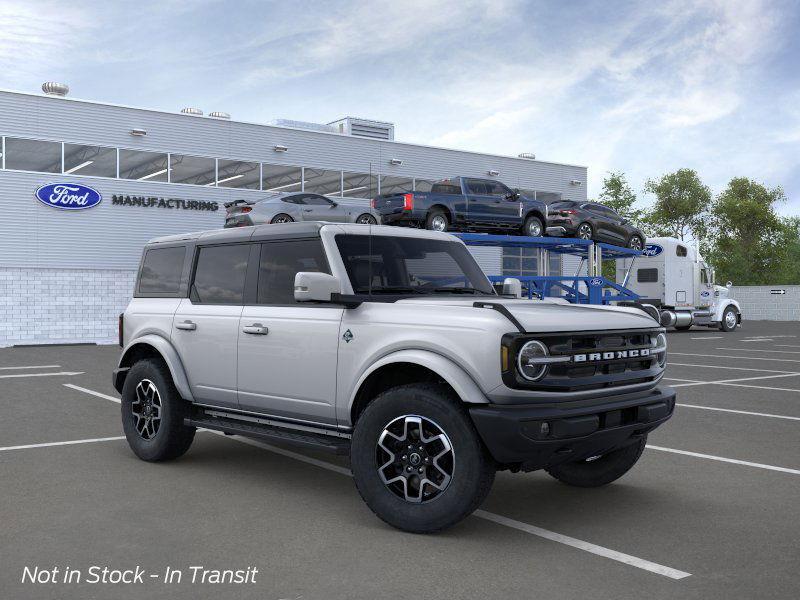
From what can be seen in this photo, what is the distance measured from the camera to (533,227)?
2220cm

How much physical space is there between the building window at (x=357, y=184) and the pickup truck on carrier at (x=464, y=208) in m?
12.1

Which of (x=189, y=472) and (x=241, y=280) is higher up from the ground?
(x=241, y=280)

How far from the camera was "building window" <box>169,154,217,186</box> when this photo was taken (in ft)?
96.1

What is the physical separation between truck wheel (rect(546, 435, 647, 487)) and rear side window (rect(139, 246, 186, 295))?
3615 mm

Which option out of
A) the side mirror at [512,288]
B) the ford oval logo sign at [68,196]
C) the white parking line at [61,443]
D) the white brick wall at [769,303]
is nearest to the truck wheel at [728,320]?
the white brick wall at [769,303]

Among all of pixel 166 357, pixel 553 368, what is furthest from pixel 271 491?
pixel 553 368

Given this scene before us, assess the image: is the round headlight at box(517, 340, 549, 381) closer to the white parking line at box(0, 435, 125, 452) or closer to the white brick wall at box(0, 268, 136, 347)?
the white parking line at box(0, 435, 125, 452)

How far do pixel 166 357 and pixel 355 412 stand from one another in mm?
2180

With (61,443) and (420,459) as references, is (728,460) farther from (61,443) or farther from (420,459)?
(61,443)

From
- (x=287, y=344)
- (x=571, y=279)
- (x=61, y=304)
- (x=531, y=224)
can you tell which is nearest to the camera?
(x=287, y=344)

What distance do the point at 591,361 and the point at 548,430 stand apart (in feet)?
2.10

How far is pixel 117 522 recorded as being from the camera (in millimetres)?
5125

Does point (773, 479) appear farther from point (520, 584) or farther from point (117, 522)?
point (117, 522)

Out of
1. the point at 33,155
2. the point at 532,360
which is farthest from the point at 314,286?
the point at 33,155
